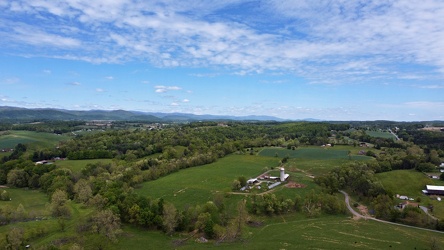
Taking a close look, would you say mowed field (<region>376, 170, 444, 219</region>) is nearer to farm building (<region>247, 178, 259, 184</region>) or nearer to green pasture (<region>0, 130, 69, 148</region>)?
farm building (<region>247, 178, 259, 184</region>)

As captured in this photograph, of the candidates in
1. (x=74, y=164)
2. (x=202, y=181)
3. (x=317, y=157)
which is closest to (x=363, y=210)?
(x=202, y=181)

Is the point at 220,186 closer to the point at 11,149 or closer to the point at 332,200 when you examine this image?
the point at 332,200

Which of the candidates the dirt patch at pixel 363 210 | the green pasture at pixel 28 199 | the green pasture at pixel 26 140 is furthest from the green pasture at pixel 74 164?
the dirt patch at pixel 363 210

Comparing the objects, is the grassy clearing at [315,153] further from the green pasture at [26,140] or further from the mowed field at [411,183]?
the green pasture at [26,140]

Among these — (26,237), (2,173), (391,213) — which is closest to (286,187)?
(391,213)

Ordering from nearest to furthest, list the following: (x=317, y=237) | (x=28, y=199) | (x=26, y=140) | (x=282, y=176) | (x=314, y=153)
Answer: (x=317, y=237)
(x=28, y=199)
(x=282, y=176)
(x=314, y=153)
(x=26, y=140)

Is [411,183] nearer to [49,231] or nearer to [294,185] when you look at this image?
[294,185]
